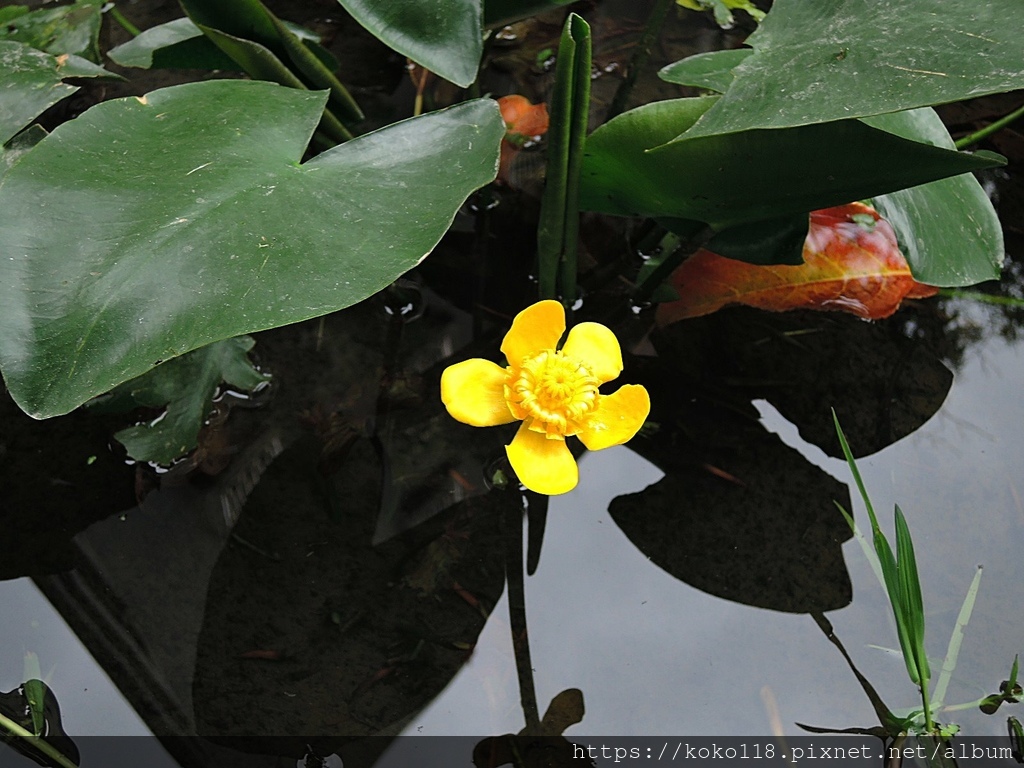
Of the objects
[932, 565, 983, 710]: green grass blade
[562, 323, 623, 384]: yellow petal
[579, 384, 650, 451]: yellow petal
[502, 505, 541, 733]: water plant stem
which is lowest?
[932, 565, 983, 710]: green grass blade

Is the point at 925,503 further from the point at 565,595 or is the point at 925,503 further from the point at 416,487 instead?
the point at 416,487

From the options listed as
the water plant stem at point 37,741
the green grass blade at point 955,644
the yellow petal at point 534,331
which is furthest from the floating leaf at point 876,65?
the water plant stem at point 37,741

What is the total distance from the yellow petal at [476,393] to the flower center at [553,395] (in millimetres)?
18

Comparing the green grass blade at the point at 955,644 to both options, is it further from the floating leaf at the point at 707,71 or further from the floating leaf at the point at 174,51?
the floating leaf at the point at 174,51

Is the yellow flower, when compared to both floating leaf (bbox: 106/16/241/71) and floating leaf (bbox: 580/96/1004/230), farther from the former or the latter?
floating leaf (bbox: 106/16/241/71)

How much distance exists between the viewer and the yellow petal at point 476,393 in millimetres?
668

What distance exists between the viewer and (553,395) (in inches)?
25.6

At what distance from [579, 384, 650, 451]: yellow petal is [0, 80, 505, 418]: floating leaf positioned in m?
0.21

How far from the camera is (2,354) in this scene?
0.55 meters

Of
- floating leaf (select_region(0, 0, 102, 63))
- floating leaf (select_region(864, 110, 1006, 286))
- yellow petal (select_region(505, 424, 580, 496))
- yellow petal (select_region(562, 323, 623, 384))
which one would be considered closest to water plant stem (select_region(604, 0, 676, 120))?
floating leaf (select_region(864, 110, 1006, 286))

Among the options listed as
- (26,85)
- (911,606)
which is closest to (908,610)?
(911,606)

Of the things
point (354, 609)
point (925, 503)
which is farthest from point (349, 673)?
point (925, 503)

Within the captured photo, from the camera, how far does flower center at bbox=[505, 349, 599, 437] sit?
65 centimetres

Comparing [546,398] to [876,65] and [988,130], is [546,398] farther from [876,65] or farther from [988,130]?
[988,130]
